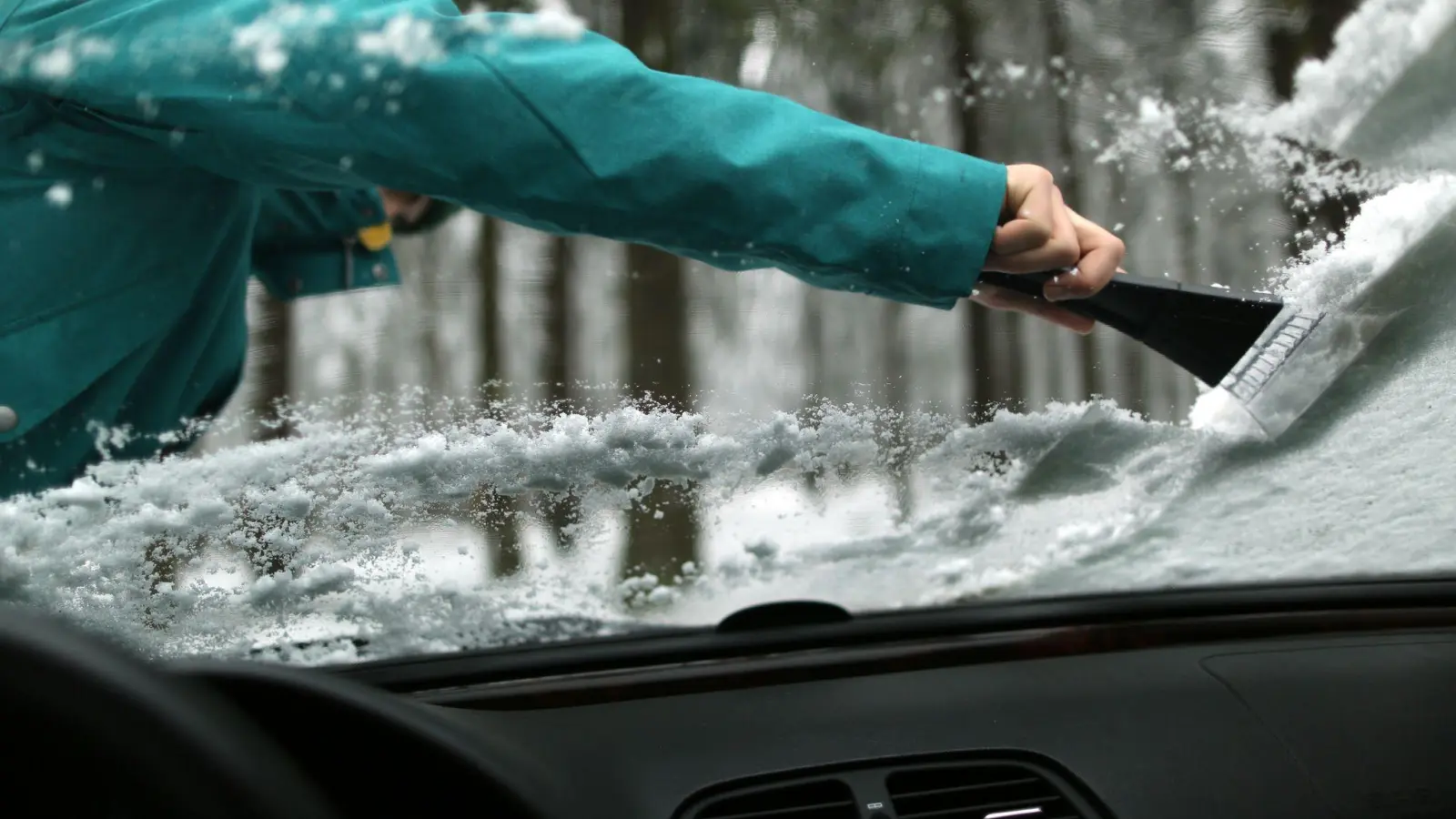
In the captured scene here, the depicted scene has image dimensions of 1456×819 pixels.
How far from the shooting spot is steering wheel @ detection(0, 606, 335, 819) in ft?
2.53

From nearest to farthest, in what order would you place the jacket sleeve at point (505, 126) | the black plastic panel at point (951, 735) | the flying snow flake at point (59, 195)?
the jacket sleeve at point (505, 126) < the flying snow flake at point (59, 195) < the black plastic panel at point (951, 735)

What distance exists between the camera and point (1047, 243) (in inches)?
63.8

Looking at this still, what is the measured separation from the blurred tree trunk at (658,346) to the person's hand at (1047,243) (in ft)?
1.57

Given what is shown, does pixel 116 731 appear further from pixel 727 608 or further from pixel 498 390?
pixel 727 608

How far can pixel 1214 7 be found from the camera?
1931 millimetres

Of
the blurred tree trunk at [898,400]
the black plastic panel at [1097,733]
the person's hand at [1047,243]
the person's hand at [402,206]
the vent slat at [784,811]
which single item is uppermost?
the person's hand at [402,206]

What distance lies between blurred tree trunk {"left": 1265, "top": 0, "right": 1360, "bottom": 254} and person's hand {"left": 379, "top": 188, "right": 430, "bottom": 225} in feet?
4.67

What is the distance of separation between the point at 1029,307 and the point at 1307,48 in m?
0.69

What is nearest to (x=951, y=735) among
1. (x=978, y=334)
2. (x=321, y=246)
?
(x=978, y=334)

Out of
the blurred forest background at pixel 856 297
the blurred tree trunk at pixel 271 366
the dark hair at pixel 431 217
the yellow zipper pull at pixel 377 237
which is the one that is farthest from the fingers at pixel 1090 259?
the blurred tree trunk at pixel 271 366

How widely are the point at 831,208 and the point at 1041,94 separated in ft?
1.99

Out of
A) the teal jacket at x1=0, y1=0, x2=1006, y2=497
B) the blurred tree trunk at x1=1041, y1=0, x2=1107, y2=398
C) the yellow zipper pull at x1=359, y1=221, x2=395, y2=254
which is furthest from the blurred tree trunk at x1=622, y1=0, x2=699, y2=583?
the blurred tree trunk at x1=1041, y1=0, x2=1107, y2=398

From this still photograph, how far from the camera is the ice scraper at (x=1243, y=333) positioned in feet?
5.93

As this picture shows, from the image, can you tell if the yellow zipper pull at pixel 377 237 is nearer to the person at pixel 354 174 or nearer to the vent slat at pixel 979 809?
the person at pixel 354 174
